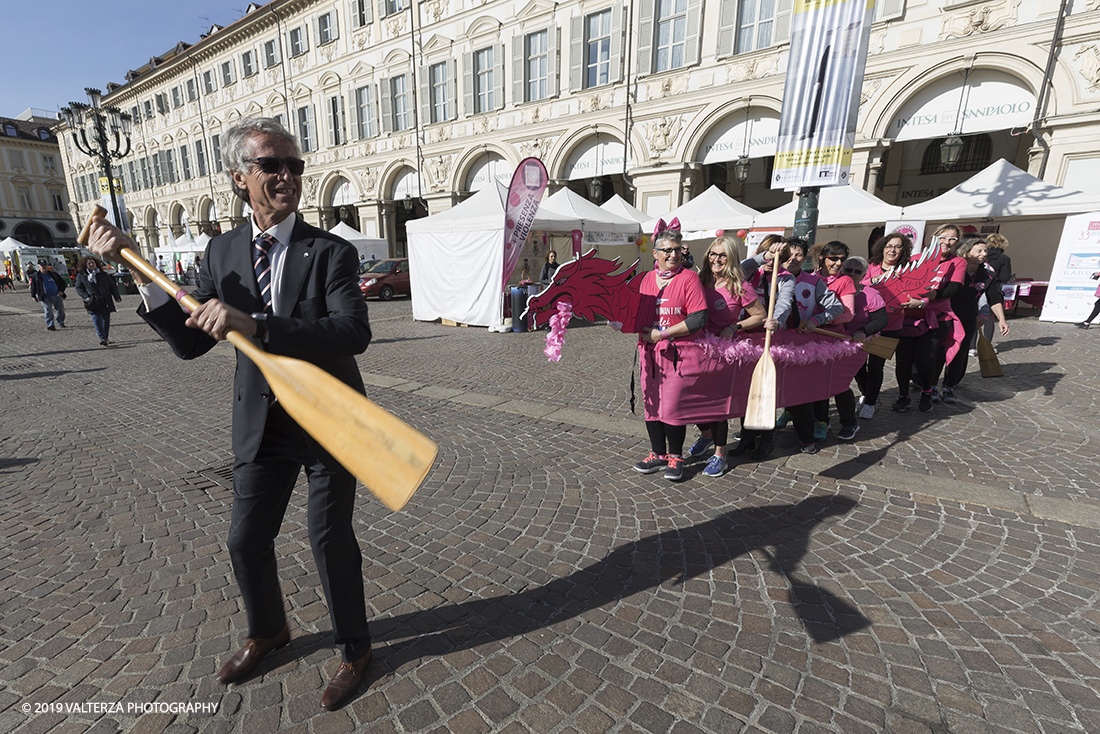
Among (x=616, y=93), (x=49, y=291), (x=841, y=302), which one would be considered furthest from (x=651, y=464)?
(x=616, y=93)

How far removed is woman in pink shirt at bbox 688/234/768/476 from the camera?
12.7 ft

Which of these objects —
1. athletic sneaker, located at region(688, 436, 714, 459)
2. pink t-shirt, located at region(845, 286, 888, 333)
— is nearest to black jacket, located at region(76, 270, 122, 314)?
athletic sneaker, located at region(688, 436, 714, 459)

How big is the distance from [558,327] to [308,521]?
192 cm

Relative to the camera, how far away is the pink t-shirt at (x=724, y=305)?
12.9ft

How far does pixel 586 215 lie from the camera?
1378 cm

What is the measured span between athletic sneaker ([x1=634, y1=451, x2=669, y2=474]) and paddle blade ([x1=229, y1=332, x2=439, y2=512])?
2.86 m

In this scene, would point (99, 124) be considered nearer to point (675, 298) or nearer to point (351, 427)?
point (675, 298)

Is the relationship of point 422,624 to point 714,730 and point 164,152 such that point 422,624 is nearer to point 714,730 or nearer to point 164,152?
point 714,730

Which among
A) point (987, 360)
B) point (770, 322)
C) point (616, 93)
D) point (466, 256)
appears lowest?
point (987, 360)

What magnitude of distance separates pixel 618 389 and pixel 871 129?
44.4 feet

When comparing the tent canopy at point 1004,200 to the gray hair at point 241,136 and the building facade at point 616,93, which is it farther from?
the gray hair at point 241,136

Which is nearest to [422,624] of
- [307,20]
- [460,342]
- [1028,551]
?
[1028,551]

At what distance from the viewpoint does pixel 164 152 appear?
130ft

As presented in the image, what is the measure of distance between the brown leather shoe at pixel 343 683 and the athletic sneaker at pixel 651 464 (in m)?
2.56
